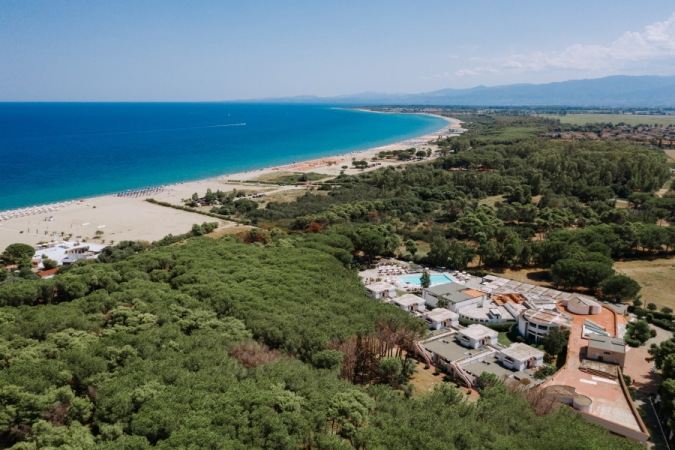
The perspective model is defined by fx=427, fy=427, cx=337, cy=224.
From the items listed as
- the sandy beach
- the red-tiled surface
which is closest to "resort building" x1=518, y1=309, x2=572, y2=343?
the red-tiled surface

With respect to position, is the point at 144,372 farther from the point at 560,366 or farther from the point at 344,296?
the point at 560,366

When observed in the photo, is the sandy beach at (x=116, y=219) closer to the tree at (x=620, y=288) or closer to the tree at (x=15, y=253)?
the tree at (x=15, y=253)

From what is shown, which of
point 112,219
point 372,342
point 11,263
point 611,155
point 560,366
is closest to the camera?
point 372,342

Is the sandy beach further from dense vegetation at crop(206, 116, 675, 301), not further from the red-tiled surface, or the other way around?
the red-tiled surface

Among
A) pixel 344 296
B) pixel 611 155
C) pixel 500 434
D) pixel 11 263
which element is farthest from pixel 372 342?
pixel 611 155

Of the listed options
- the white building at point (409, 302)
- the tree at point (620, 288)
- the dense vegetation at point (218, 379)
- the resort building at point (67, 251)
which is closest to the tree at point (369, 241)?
the white building at point (409, 302)

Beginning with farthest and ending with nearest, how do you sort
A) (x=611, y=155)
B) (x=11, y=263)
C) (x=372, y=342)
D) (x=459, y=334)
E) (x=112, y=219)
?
(x=611, y=155) → (x=112, y=219) → (x=11, y=263) → (x=459, y=334) → (x=372, y=342)
